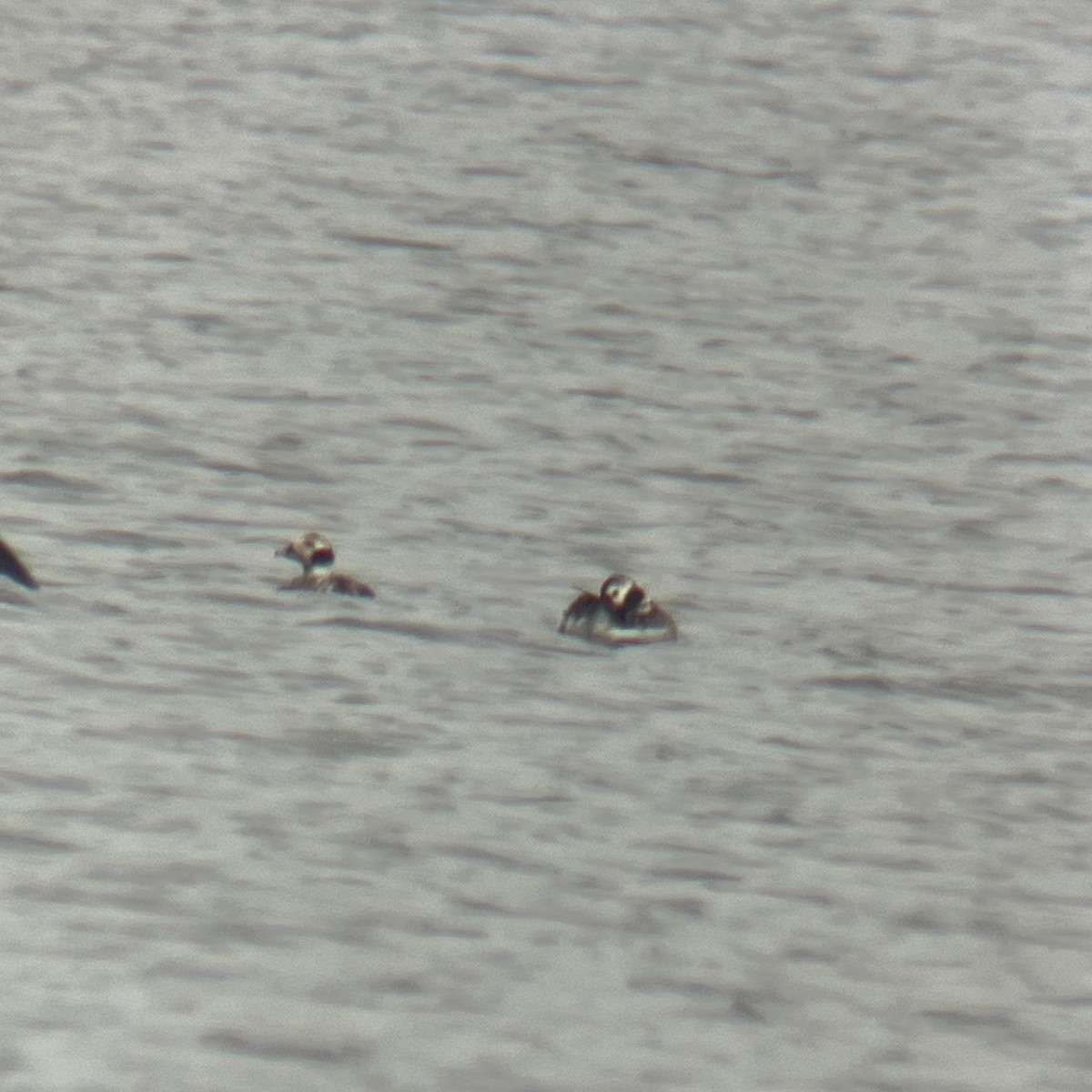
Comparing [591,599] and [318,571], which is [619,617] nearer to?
[591,599]

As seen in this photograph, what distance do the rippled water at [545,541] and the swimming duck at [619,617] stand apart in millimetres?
24


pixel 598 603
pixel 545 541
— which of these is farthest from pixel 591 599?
pixel 545 541

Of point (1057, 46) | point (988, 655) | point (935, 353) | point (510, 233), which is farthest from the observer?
point (1057, 46)

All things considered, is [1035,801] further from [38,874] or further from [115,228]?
[115,228]

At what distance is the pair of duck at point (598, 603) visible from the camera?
154 cm

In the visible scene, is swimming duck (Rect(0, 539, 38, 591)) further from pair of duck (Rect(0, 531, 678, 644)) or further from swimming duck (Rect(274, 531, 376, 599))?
swimming duck (Rect(274, 531, 376, 599))

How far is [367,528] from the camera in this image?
5.72 ft

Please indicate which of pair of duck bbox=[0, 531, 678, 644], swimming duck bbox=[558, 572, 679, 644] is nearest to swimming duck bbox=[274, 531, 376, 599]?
pair of duck bbox=[0, 531, 678, 644]

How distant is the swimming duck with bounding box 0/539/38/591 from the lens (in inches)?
61.9

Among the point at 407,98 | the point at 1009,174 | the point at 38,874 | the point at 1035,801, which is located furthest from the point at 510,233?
the point at 38,874

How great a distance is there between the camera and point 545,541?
5.74ft

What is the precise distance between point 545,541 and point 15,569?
0.41m

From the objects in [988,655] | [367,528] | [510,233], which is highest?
[510,233]

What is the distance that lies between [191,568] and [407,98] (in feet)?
3.47
